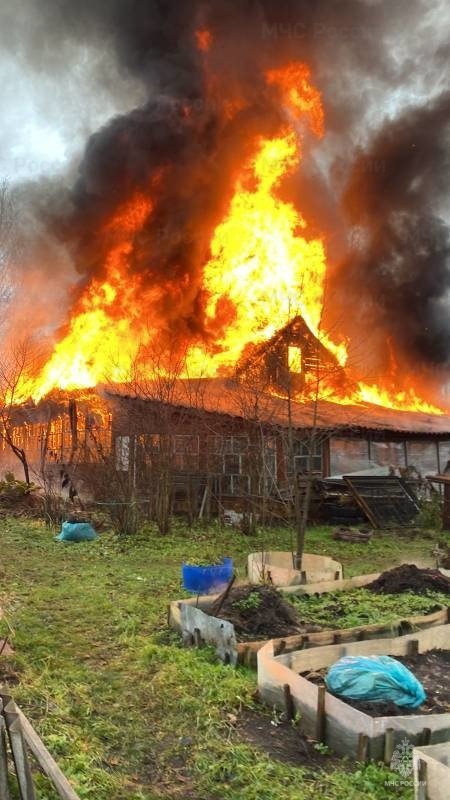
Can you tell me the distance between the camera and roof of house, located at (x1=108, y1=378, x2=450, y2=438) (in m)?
14.3

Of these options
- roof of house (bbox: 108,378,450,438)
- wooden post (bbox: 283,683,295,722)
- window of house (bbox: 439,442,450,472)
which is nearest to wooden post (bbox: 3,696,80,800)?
wooden post (bbox: 283,683,295,722)

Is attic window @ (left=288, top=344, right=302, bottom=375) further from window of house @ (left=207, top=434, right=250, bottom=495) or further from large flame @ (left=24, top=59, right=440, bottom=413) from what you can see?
window of house @ (left=207, top=434, right=250, bottom=495)

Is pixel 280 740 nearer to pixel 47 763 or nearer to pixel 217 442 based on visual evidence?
pixel 47 763

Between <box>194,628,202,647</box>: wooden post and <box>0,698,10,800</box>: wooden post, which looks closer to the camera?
<box>0,698,10,800</box>: wooden post

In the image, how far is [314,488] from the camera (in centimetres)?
1694

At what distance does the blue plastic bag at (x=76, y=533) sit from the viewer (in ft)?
42.4

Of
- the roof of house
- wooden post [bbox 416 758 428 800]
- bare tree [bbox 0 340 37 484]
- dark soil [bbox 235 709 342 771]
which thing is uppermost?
bare tree [bbox 0 340 37 484]

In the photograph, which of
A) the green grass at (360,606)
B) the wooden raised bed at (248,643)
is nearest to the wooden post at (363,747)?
the wooden raised bed at (248,643)

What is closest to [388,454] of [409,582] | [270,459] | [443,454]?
[443,454]

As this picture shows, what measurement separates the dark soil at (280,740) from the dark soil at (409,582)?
373 centimetres

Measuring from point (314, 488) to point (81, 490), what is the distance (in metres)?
6.25

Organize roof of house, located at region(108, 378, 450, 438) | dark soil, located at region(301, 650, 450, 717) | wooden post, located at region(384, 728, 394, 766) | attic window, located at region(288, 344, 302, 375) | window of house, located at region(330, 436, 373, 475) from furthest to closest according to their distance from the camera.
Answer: attic window, located at region(288, 344, 302, 375)
window of house, located at region(330, 436, 373, 475)
roof of house, located at region(108, 378, 450, 438)
dark soil, located at region(301, 650, 450, 717)
wooden post, located at region(384, 728, 394, 766)

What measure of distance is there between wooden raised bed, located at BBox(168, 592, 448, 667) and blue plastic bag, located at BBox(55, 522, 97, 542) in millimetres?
6672

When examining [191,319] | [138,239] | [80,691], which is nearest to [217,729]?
[80,691]
